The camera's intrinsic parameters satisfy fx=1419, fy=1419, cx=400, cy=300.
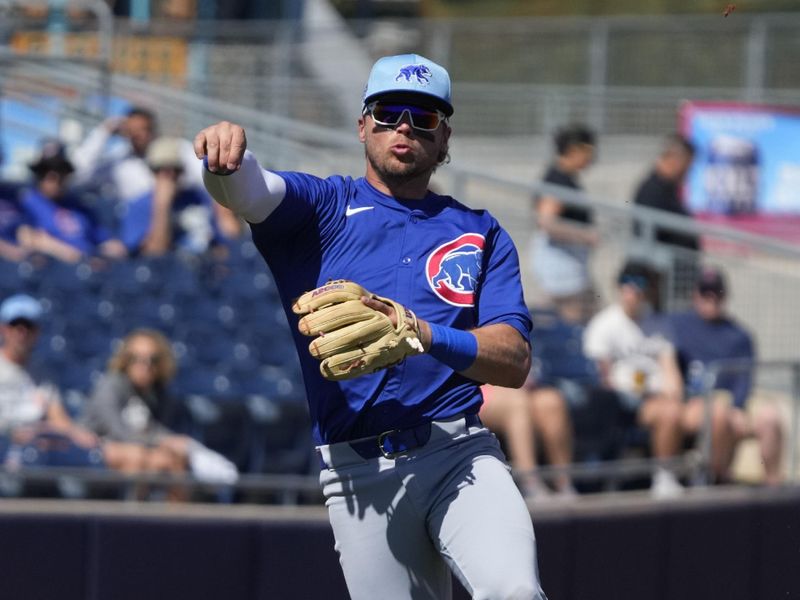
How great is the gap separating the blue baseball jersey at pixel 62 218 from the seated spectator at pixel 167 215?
0.27m

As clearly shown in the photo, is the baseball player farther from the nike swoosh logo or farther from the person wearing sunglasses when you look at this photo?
the person wearing sunglasses

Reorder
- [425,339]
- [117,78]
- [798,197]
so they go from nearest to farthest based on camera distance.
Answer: [425,339]
[117,78]
[798,197]

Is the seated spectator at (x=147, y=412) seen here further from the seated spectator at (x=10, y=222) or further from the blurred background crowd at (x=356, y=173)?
the seated spectator at (x=10, y=222)

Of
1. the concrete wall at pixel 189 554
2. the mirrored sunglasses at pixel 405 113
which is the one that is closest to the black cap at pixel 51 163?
the concrete wall at pixel 189 554

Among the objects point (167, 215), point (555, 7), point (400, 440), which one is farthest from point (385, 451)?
point (555, 7)

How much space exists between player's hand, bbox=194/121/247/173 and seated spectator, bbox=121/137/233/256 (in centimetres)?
577

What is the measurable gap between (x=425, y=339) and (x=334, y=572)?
2.55 metres

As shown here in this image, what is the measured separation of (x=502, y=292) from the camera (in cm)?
406

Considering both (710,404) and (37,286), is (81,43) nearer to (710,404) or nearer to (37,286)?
(37,286)

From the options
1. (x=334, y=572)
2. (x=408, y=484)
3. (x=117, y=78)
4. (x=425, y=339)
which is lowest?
(x=334, y=572)

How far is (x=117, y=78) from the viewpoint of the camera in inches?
461

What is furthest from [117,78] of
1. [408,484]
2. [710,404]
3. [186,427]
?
[408,484]

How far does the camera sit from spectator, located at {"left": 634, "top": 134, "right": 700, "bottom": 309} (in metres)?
Answer: 9.75

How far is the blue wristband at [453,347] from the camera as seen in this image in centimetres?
366
